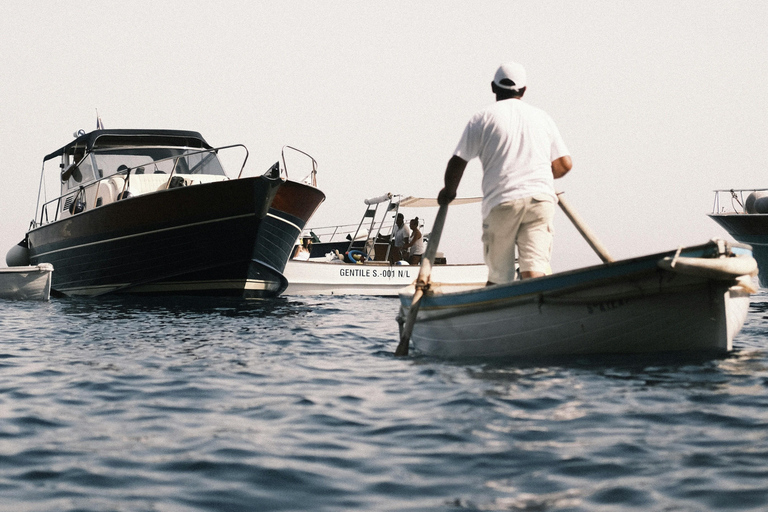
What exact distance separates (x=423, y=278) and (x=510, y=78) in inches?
70.2

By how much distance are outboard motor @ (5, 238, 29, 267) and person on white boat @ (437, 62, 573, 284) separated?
1655cm

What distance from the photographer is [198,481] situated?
3.18m

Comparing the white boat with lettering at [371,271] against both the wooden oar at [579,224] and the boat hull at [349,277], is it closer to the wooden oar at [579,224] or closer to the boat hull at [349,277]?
the boat hull at [349,277]

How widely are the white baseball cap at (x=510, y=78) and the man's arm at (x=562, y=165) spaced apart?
65 cm

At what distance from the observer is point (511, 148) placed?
19.2 feet

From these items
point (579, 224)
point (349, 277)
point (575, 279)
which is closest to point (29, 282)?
point (349, 277)

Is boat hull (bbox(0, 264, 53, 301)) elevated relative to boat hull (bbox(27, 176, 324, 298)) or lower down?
lower down

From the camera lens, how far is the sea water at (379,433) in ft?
9.69

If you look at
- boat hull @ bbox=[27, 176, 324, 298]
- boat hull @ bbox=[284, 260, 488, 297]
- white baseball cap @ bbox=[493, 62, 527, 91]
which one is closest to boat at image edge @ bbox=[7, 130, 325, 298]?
boat hull @ bbox=[27, 176, 324, 298]

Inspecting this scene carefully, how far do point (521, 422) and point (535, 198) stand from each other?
233 centimetres

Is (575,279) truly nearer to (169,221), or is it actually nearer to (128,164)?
(169,221)

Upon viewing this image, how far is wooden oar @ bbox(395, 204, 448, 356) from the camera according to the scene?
6.63m

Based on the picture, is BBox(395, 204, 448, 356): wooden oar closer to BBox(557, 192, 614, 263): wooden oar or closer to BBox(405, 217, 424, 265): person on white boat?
BBox(557, 192, 614, 263): wooden oar

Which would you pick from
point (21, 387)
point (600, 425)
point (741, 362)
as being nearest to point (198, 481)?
point (600, 425)
